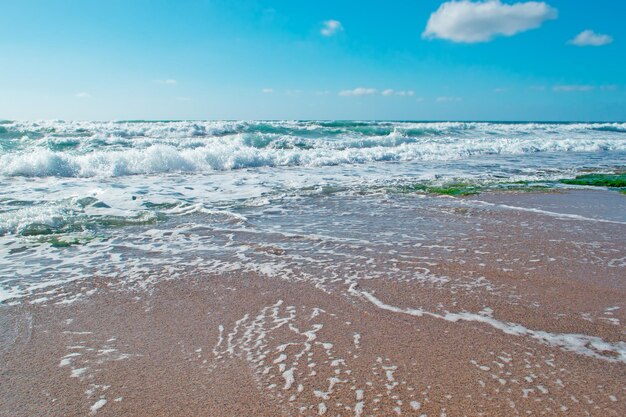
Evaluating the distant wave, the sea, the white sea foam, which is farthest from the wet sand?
the distant wave

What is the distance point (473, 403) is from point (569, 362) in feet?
2.75

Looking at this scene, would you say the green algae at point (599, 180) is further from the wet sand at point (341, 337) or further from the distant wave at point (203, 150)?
the distant wave at point (203, 150)

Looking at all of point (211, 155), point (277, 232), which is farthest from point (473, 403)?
point (211, 155)

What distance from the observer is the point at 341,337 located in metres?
3.19

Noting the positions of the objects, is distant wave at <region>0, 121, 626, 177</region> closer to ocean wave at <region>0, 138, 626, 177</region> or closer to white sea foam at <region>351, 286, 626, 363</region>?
ocean wave at <region>0, 138, 626, 177</region>

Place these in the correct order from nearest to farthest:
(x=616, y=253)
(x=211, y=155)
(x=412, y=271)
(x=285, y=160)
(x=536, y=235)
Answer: (x=412, y=271), (x=616, y=253), (x=536, y=235), (x=211, y=155), (x=285, y=160)

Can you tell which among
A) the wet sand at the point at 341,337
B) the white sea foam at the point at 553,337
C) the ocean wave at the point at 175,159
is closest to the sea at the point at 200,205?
the ocean wave at the point at 175,159

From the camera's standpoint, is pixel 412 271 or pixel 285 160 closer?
pixel 412 271

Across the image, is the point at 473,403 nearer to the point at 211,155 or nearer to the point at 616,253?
the point at 616,253

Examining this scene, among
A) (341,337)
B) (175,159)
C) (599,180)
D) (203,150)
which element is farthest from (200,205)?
(599,180)

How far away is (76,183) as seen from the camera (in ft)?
36.1

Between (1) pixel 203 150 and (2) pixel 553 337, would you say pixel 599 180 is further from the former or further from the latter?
(1) pixel 203 150

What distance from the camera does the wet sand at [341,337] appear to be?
250 centimetres

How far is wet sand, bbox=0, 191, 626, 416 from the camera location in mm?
2496
